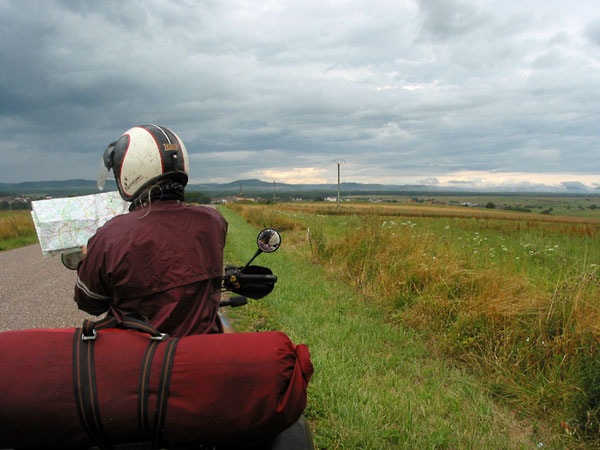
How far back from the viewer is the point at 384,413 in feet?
10.5

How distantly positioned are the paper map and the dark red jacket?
1163mm

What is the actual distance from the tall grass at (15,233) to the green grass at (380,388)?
13826mm

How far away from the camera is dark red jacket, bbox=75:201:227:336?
177cm

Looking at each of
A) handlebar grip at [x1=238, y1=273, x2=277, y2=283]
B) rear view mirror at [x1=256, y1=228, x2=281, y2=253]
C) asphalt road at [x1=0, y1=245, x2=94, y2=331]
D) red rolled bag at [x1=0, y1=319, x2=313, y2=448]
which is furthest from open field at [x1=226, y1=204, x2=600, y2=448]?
asphalt road at [x1=0, y1=245, x2=94, y2=331]

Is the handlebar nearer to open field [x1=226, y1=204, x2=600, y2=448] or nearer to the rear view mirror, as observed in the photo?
the rear view mirror

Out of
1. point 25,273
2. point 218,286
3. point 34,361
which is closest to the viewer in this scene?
point 34,361

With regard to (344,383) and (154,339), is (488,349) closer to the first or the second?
(344,383)

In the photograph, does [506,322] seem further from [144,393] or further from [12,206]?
[12,206]

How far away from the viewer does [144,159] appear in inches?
83.7

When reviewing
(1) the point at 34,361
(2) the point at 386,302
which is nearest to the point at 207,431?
(1) the point at 34,361

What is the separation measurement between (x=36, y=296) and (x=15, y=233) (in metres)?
13.1

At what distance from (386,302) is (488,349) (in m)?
2.12

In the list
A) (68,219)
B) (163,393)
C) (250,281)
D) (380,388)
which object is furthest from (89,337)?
(380,388)

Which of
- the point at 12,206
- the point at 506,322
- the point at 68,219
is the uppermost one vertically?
the point at 68,219
